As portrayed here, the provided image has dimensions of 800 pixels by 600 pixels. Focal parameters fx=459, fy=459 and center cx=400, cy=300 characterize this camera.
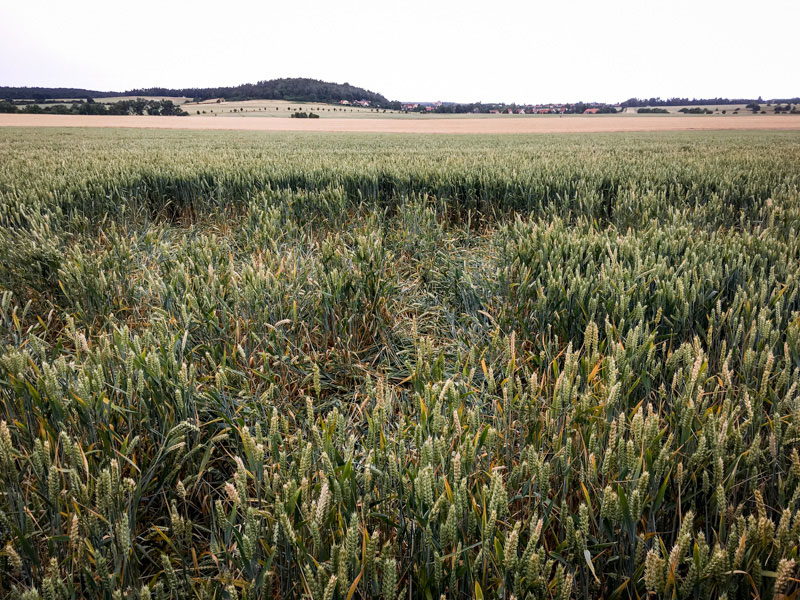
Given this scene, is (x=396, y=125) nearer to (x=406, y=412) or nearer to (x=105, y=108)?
(x=105, y=108)

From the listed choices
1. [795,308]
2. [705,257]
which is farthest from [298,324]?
[795,308]

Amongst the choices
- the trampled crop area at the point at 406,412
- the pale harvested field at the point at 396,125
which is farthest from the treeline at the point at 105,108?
the trampled crop area at the point at 406,412

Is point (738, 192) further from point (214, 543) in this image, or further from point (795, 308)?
point (214, 543)

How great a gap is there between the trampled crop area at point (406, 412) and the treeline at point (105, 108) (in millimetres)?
63836

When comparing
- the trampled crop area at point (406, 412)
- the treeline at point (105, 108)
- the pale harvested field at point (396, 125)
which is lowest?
the trampled crop area at point (406, 412)

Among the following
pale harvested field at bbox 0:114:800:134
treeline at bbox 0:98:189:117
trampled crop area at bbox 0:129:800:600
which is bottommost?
trampled crop area at bbox 0:129:800:600

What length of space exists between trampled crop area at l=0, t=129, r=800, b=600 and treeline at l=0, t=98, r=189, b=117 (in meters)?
63.8

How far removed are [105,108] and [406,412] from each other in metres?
70.5

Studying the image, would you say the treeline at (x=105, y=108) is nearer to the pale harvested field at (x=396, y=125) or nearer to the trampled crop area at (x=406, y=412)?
the pale harvested field at (x=396, y=125)

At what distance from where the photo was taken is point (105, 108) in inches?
2251

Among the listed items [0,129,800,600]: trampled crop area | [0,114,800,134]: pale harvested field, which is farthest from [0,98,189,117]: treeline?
[0,129,800,600]: trampled crop area

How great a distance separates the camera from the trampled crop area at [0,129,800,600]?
1025mm

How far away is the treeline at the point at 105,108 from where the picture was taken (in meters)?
54.0

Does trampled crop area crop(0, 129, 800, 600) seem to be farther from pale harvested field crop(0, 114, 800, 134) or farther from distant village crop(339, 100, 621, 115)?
distant village crop(339, 100, 621, 115)
